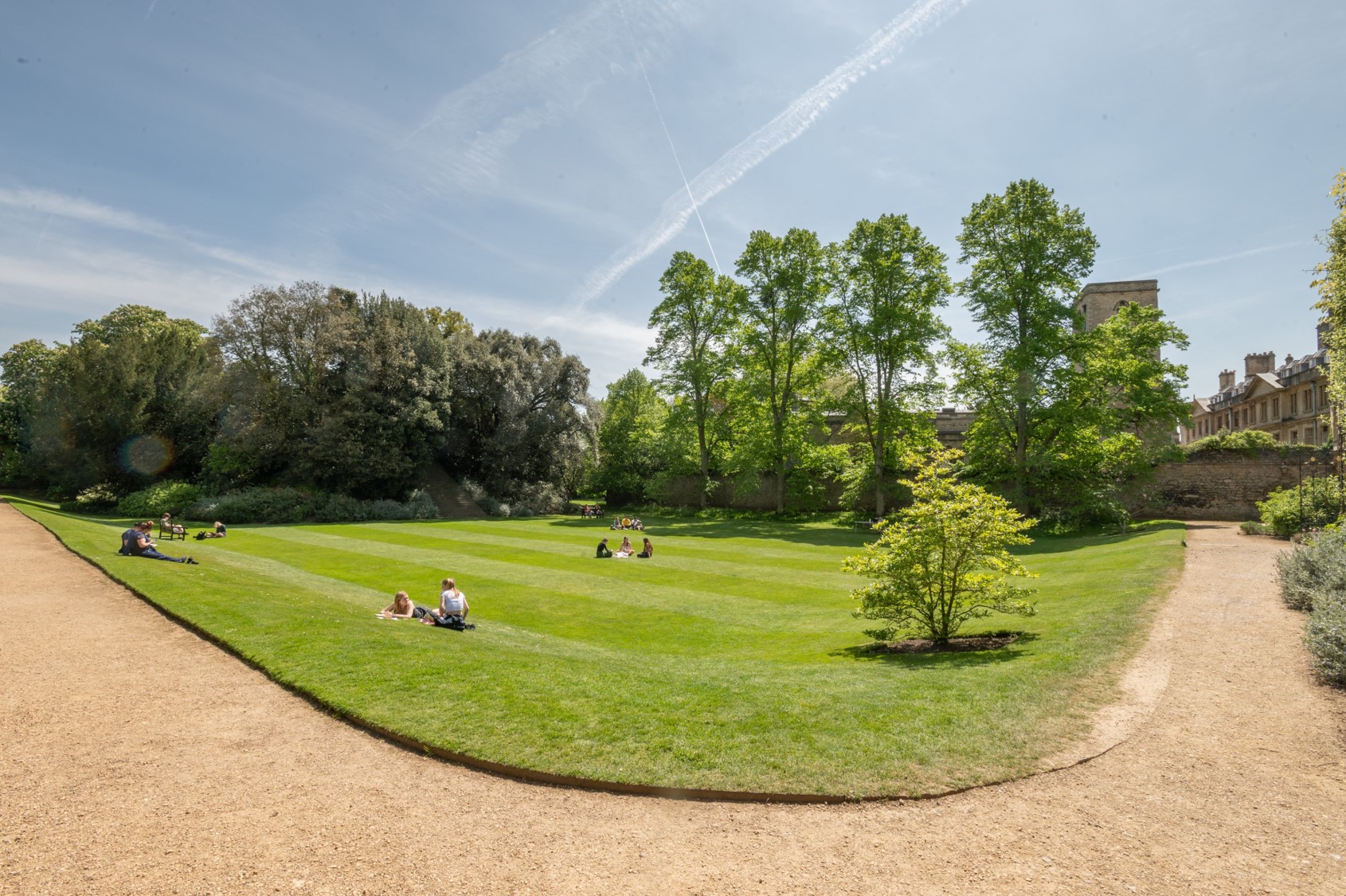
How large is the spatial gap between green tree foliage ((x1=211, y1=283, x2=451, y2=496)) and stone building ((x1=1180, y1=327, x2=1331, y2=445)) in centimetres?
4933

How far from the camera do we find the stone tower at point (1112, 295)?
5956 cm

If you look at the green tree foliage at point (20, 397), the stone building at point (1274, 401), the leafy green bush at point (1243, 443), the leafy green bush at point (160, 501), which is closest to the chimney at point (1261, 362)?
the stone building at point (1274, 401)

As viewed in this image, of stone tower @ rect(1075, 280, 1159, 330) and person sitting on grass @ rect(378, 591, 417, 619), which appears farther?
stone tower @ rect(1075, 280, 1159, 330)

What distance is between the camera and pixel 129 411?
40.8 meters

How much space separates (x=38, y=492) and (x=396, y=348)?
41.5m

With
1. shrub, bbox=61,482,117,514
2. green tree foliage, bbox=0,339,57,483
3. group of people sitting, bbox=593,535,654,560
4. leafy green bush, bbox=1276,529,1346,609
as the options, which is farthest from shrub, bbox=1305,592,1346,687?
green tree foliage, bbox=0,339,57,483

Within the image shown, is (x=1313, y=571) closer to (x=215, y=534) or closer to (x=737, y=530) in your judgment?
(x=737, y=530)

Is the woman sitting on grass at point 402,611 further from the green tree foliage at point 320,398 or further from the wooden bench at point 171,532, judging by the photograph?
the green tree foliage at point 320,398

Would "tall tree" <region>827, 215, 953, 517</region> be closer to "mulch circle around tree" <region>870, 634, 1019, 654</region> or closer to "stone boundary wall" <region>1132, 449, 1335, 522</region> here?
"stone boundary wall" <region>1132, 449, 1335, 522</region>

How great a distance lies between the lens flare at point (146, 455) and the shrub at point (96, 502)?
208cm

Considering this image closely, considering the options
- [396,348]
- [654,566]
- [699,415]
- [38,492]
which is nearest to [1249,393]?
[699,415]

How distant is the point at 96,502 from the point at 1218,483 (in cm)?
6588

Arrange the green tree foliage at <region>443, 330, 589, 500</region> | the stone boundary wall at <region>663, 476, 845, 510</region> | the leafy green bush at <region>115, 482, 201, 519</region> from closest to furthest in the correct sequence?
the leafy green bush at <region>115, 482, 201, 519</region> < the stone boundary wall at <region>663, 476, 845, 510</region> < the green tree foliage at <region>443, 330, 589, 500</region>

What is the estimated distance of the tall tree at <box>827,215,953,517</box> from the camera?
35.1 m
